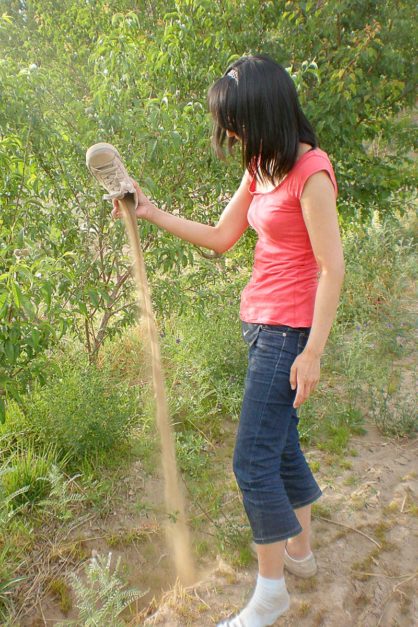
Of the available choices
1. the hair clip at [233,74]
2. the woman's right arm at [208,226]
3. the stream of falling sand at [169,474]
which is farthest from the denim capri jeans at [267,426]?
the hair clip at [233,74]

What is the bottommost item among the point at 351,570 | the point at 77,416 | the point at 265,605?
the point at 351,570

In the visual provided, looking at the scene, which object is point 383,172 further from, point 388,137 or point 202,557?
point 202,557

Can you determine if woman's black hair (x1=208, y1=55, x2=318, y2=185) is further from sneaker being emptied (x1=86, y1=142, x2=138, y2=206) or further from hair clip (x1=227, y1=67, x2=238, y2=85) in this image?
sneaker being emptied (x1=86, y1=142, x2=138, y2=206)

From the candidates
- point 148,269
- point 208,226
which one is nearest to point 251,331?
point 208,226

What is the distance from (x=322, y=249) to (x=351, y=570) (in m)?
1.41

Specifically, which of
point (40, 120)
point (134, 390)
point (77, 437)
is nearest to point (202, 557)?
point (77, 437)

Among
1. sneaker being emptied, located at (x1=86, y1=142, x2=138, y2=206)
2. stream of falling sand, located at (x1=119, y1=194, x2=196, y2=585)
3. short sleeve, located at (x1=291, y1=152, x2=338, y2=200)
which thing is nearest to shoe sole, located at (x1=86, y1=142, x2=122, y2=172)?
sneaker being emptied, located at (x1=86, y1=142, x2=138, y2=206)

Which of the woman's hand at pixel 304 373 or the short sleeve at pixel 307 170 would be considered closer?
the short sleeve at pixel 307 170

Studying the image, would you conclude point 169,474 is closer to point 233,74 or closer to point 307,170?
point 307,170

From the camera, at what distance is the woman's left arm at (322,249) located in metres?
1.28

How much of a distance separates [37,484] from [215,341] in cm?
137

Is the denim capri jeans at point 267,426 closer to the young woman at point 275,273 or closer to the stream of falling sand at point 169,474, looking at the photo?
the young woman at point 275,273

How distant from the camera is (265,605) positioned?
5.41 feet

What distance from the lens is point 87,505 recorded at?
7.45ft
